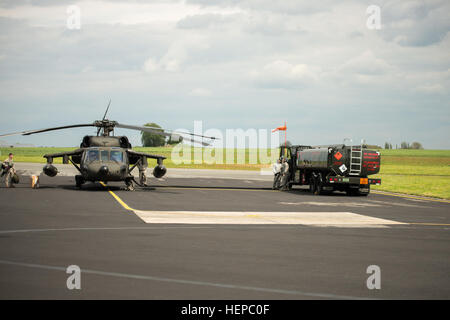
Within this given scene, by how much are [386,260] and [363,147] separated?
19148mm

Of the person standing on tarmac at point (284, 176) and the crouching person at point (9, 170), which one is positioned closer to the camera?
the crouching person at point (9, 170)

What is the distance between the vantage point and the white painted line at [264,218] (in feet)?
54.1

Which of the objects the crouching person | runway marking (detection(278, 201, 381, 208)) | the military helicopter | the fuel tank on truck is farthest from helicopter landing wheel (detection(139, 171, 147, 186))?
runway marking (detection(278, 201, 381, 208))

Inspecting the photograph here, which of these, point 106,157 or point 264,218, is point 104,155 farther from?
point 264,218

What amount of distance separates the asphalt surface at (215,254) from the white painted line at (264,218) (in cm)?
4

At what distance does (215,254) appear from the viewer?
10617 mm

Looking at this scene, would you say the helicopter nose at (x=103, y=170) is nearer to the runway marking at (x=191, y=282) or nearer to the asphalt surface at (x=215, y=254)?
the asphalt surface at (x=215, y=254)

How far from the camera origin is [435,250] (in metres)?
11.7

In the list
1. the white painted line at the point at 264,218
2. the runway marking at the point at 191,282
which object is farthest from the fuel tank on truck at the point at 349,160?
the runway marking at the point at 191,282

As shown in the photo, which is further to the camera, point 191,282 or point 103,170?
point 103,170

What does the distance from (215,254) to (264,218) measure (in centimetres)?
721

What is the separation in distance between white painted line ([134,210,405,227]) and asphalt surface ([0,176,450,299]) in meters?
0.04

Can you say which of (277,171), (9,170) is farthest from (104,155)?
(277,171)
